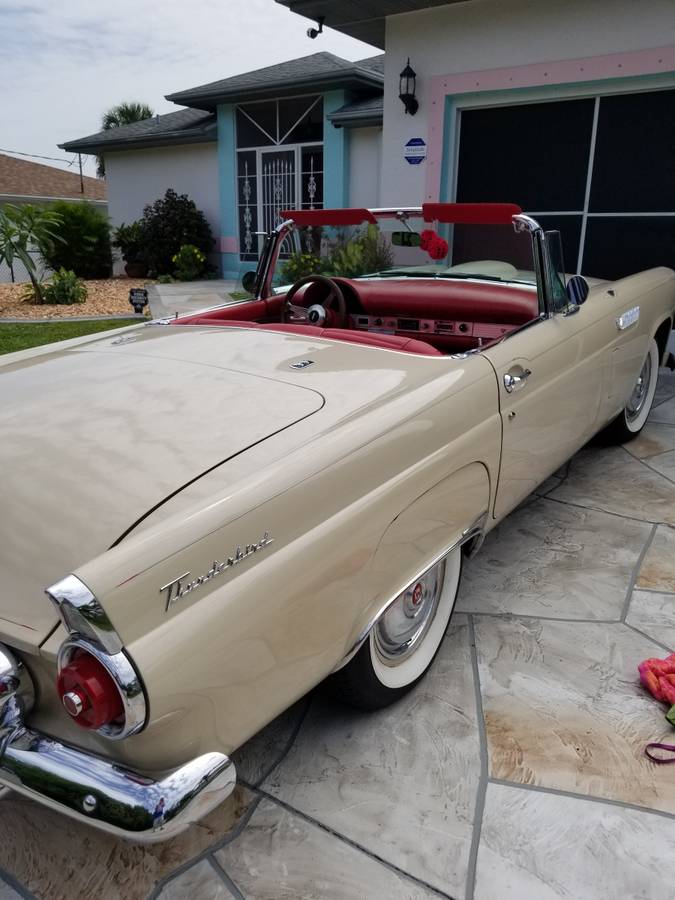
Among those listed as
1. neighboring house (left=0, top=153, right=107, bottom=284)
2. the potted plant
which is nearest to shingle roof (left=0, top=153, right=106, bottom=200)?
neighboring house (left=0, top=153, right=107, bottom=284)

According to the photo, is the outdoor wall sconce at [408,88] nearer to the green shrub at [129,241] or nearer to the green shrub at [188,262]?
the green shrub at [188,262]

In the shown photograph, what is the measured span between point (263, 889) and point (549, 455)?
2046mm

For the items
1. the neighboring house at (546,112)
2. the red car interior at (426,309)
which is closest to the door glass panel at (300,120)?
the neighboring house at (546,112)

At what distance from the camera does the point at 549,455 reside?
10.4 ft

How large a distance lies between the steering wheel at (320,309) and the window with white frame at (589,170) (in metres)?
4.84

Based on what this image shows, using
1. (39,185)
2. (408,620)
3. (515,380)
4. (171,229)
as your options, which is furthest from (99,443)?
(39,185)

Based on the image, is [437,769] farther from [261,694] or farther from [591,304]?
[591,304]

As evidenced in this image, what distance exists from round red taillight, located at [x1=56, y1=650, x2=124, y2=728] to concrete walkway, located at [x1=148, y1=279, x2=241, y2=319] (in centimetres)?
857

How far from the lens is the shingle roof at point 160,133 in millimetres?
14703

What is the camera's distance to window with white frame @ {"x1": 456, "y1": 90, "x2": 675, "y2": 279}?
6.95 metres

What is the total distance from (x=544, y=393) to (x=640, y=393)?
2239 mm

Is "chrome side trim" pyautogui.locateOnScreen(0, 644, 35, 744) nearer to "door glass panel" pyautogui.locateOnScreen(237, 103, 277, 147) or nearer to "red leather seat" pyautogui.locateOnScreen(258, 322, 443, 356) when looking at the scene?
"red leather seat" pyautogui.locateOnScreen(258, 322, 443, 356)

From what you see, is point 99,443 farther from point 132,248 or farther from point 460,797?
point 132,248

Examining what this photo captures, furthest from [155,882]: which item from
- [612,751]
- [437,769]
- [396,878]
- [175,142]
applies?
[175,142]
